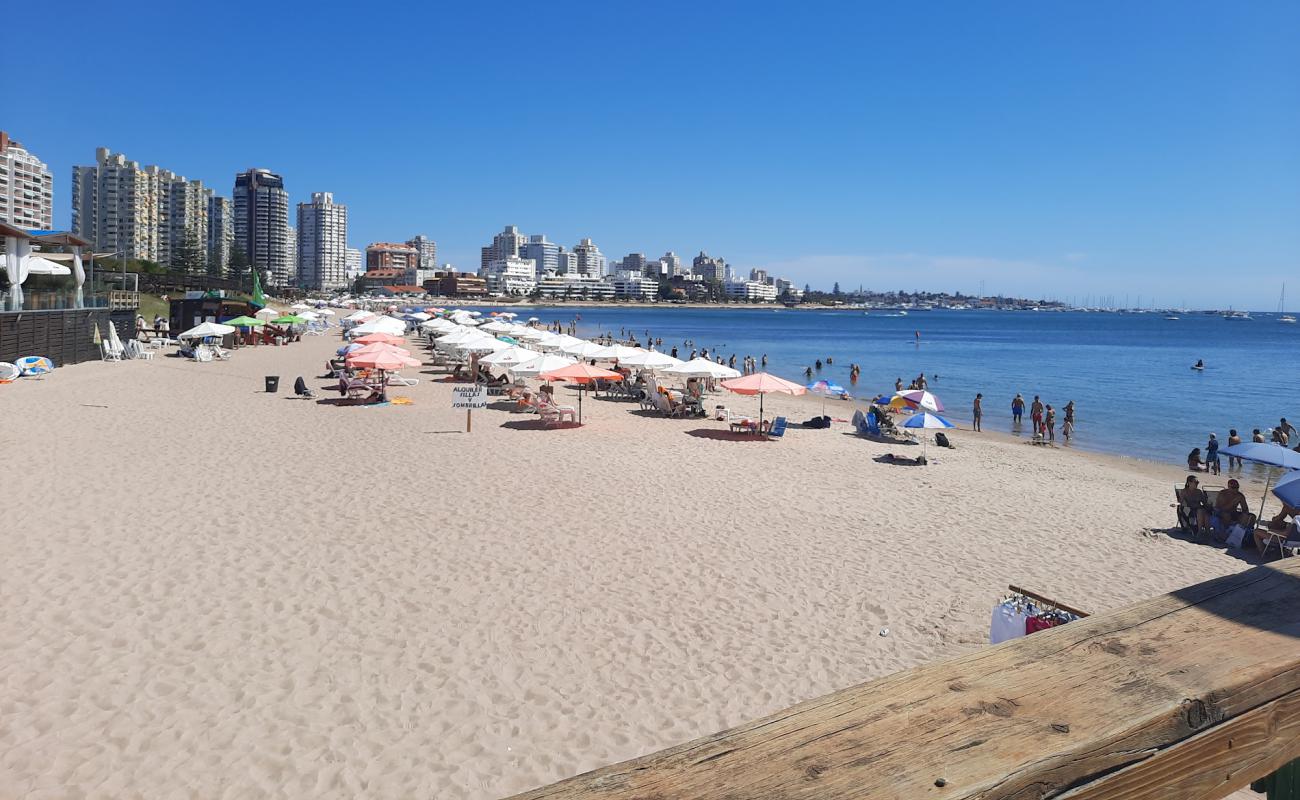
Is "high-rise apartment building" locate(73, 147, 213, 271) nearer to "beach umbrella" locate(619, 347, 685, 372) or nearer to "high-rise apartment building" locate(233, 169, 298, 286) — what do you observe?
"high-rise apartment building" locate(233, 169, 298, 286)

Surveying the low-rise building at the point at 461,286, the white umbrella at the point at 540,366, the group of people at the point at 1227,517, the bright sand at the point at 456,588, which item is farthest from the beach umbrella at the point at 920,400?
the low-rise building at the point at 461,286

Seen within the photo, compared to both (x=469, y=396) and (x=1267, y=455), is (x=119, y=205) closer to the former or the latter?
(x=469, y=396)

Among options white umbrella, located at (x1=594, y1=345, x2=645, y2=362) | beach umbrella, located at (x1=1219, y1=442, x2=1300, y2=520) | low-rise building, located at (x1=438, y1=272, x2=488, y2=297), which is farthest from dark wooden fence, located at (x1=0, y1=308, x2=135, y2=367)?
low-rise building, located at (x1=438, y1=272, x2=488, y2=297)

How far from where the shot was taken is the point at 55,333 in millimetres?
23875

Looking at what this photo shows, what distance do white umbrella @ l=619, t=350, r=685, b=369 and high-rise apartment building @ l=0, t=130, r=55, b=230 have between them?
104 meters

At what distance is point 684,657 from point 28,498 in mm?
8568

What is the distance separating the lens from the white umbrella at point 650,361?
69.4 feet

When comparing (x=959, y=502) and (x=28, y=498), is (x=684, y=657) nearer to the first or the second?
(x=959, y=502)

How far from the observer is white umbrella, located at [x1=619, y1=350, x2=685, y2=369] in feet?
69.4

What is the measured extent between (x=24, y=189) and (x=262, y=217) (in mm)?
61270

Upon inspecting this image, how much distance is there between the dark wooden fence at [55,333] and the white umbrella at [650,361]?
16571 millimetres

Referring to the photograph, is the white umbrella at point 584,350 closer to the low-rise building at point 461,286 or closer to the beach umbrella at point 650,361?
the beach umbrella at point 650,361

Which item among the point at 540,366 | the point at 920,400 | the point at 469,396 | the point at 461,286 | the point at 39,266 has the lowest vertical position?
the point at 469,396

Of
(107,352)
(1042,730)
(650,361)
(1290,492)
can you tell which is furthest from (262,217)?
(1042,730)
